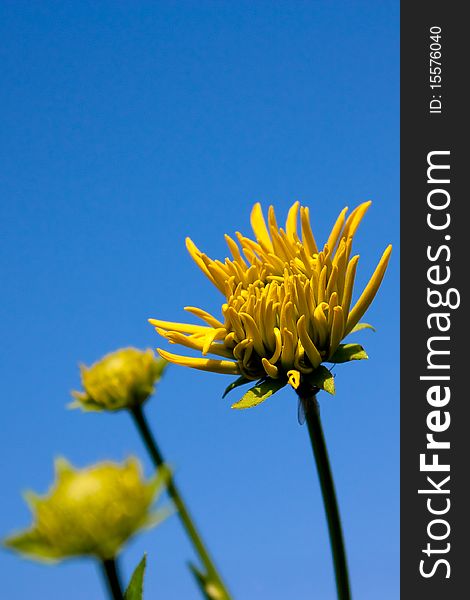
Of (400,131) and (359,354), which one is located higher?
(400,131)

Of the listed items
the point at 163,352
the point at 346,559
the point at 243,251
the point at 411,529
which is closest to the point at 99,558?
the point at 346,559

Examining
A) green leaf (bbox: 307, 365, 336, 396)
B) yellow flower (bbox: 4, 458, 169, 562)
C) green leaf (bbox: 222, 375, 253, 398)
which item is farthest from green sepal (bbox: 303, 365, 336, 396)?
yellow flower (bbox: 4, 458, 169, 562)

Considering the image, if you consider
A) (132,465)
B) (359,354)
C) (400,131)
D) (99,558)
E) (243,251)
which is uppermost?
(400,131)

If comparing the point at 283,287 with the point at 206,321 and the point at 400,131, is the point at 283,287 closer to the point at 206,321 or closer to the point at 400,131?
the point at 206,321

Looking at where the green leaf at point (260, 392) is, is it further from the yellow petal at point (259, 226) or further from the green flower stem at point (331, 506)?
the yellow petal at point (259, 226)

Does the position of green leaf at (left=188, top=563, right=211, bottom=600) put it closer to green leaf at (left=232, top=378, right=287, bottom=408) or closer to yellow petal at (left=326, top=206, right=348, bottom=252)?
green leaf at (left=232, top=378, right=287, bottom=408)

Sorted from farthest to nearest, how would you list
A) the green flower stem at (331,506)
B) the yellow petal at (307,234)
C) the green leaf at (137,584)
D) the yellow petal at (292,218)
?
1. the yellow petal at (292,218)
2. the yellow petal at (307,234)
3. the green flower stem at (331,506)
4. the green leaf at (137,584)

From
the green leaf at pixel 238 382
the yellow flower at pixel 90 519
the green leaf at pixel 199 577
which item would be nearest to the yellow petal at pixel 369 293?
the green leaf at pixel 238 382
